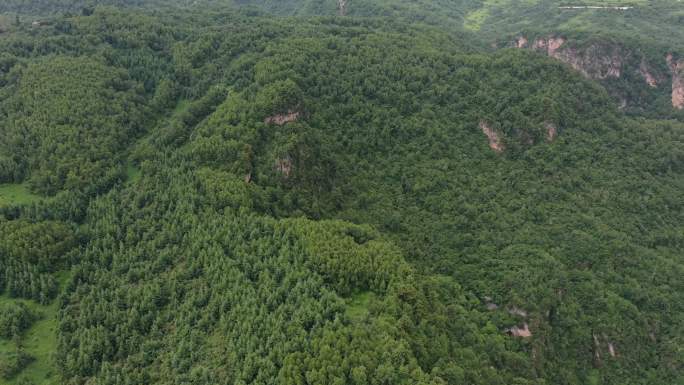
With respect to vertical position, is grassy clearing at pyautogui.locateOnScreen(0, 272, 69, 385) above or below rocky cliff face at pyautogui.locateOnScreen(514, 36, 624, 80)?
below

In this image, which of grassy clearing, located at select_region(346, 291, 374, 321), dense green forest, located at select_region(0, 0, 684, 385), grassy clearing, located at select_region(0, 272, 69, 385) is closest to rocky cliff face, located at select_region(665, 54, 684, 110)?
dense green forest, located at select_region(0, 0, 684, 385)

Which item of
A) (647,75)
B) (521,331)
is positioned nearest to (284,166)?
(521,331)

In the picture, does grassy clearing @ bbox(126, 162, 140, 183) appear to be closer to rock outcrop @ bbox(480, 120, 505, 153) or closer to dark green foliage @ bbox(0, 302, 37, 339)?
dark green foliage @ bbox(0, 302, 37, 339)

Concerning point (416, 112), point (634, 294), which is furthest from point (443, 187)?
point (634, 294)

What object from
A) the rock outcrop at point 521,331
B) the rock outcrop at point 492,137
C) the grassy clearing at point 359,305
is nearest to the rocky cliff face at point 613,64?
the rock outcrop at point 492,137

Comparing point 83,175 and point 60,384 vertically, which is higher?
point 83,175

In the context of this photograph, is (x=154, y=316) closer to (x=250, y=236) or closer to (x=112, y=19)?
(x=250, y=236)

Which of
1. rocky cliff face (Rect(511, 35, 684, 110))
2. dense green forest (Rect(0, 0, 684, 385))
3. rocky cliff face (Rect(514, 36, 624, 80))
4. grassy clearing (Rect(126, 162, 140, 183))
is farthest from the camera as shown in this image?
rocky cliff face (Rect(514, 36, 624, 80))
